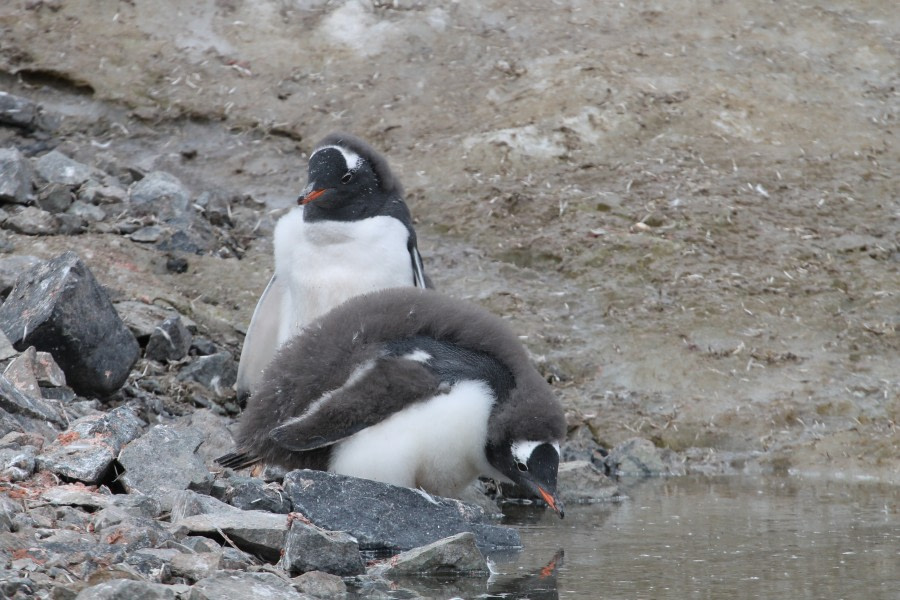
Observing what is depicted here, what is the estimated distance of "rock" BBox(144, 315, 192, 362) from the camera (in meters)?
6.59

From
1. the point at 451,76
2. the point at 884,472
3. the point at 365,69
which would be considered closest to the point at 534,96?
the point at 451,76

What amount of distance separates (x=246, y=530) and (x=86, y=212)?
4.64 m

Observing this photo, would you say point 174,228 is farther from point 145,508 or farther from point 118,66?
point 145,508

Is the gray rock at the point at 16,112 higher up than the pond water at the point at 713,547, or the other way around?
the pond water at the point at 713,547

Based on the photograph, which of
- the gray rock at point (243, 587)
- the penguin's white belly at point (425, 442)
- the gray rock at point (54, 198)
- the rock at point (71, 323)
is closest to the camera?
the gray rock at point (243, 587)

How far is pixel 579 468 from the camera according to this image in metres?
5.92

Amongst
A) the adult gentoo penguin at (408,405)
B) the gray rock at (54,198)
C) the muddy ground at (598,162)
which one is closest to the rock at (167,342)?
the muddy ground at (598,162)

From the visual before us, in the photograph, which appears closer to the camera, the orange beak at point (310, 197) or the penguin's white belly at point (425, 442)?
the penguin's white belly at point (425, 442)

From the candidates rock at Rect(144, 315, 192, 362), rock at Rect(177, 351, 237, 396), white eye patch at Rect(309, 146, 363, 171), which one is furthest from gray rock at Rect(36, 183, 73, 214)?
white eye patch at Rect(309, 146, 363, 171)

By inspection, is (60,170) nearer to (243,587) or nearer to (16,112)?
(16,112)

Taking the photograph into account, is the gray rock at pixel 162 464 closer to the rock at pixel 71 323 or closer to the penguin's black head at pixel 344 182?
the rock at pixel 71 323

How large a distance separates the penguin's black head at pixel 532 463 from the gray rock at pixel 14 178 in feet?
14.4

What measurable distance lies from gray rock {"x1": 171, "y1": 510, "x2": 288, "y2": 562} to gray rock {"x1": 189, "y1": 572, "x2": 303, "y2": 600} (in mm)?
296

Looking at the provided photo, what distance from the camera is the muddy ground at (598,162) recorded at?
7.36 metres
